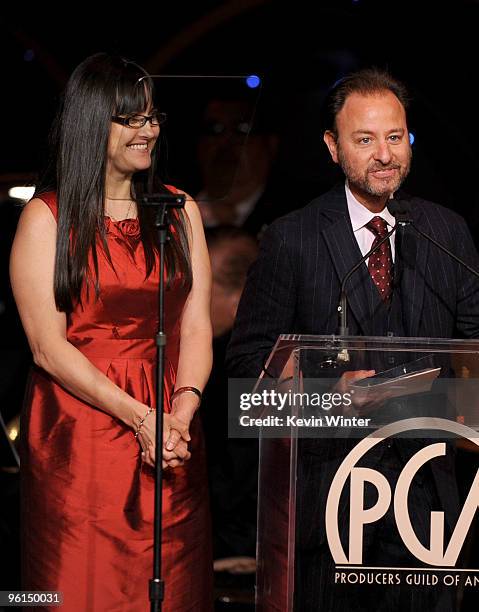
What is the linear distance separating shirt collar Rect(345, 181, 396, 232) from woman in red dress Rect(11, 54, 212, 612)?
62 cm

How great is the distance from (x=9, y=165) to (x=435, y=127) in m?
1.74

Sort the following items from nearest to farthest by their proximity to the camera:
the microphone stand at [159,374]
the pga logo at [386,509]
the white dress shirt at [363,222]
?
1. the pga logo at [386,509]
2. the microphone stand at [159,374]
3. the white dress shirt at [363,222]

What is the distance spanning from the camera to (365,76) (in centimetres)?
373

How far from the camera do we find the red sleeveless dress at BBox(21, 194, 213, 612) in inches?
123

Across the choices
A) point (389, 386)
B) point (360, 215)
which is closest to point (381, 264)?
point (360, 215)

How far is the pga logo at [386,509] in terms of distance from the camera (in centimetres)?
272

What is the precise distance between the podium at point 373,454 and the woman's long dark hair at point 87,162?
26.6 inches

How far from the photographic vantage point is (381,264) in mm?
3516

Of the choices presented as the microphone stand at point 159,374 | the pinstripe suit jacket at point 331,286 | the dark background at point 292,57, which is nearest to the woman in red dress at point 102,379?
the microphone stand at point 159,374

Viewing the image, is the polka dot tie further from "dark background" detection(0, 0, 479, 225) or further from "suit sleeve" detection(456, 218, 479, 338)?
"dark background" detection(0, 0, 479, 225)

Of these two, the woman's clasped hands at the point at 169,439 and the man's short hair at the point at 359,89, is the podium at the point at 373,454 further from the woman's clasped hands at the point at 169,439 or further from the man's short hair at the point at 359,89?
the man's short hair at the point at 359,89

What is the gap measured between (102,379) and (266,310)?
66 centimetres

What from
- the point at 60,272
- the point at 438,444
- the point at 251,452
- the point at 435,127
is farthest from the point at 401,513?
the point at 435,127

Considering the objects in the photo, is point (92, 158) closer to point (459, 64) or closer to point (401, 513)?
Answer: point (401, 513)
